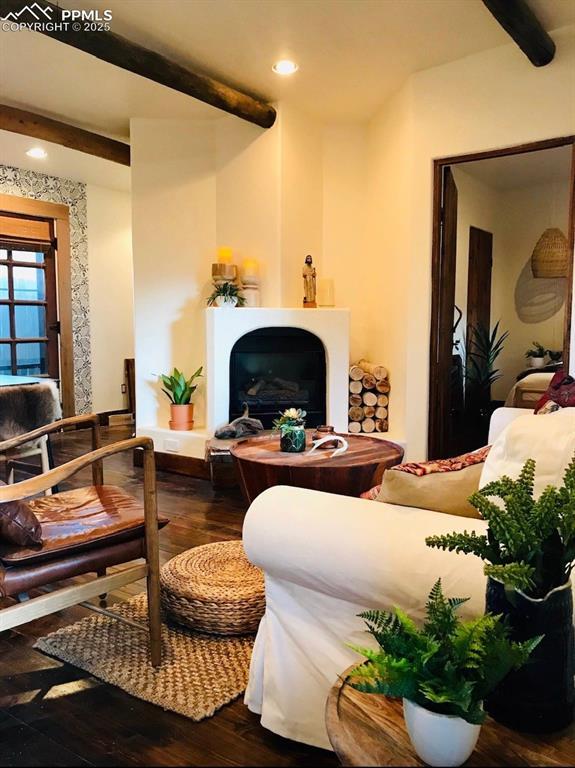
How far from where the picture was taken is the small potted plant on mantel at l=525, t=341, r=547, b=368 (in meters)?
4.15

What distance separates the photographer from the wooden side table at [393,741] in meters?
0.83

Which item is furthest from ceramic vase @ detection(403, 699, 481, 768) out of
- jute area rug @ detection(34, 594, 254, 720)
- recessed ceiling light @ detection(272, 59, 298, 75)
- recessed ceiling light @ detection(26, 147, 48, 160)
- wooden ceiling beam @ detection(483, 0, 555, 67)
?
recessed ceiling light @ detection(26, 147, 48, 160)

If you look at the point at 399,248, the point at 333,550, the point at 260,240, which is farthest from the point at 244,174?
the point at 333,550

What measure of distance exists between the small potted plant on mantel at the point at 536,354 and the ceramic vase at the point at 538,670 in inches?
139

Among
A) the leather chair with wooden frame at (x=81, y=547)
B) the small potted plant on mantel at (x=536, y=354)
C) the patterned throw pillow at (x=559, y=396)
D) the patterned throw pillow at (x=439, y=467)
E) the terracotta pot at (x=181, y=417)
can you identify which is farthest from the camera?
the terracotta pot at (x=181, y=417)

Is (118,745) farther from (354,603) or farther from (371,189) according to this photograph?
(371,189)

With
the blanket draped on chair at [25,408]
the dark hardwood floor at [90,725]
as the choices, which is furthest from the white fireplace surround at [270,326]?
the dark hardwood floor at [90,725]

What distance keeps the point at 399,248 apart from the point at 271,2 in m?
1.75

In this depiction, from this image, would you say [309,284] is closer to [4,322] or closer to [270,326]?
[270,326]

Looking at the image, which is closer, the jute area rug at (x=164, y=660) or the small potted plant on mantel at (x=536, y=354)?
the jute area rug at (x=164, y=660)

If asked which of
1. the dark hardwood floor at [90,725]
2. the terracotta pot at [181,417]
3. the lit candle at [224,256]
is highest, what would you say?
the lit candle at [224,256]

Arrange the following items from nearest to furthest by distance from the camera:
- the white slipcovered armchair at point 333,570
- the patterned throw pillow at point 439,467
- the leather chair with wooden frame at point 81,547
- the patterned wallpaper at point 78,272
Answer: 1. the white slipcovered armchair at point 333,570
2. the patterned throw pillow at point 439,467
3. the leather chair with wooden frame at point 81,547
4. the patterned wallpaper at point 78,272

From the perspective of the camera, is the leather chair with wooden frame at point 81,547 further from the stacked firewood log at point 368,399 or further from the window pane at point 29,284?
the window pane at point 29,284

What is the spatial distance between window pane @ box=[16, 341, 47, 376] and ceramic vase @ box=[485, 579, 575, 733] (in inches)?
237
